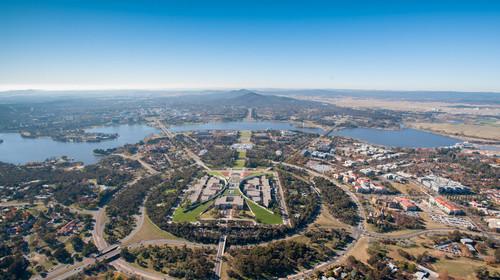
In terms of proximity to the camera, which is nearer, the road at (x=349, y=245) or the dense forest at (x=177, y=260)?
the dense forest at (x=177, y=260)

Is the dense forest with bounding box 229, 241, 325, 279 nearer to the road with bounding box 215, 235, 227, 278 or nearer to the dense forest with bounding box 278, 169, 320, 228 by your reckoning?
the road with bounding box 215, 235, 227, 278

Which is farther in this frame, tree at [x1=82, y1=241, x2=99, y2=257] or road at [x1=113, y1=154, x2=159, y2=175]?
road at [x1=113, y1=154, x2=159, y2=175]

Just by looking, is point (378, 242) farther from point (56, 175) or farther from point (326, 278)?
point (56, 175)

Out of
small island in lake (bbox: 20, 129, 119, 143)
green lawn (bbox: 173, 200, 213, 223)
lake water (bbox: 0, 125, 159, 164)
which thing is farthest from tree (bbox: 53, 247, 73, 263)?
small island in lake (bbox: 20, 129, 119, 143)

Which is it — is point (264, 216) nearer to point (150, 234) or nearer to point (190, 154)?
point (150, 234)

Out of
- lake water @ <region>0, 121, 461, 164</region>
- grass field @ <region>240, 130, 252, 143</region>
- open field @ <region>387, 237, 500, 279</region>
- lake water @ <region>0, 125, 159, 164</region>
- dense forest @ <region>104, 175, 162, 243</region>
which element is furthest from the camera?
grass field @ <region>240, 130, 252, 143</region>

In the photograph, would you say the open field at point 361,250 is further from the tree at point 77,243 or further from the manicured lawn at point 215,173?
the tree at point 77,243

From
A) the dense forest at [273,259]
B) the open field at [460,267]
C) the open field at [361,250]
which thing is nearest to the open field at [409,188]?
the open field at [460,267]
